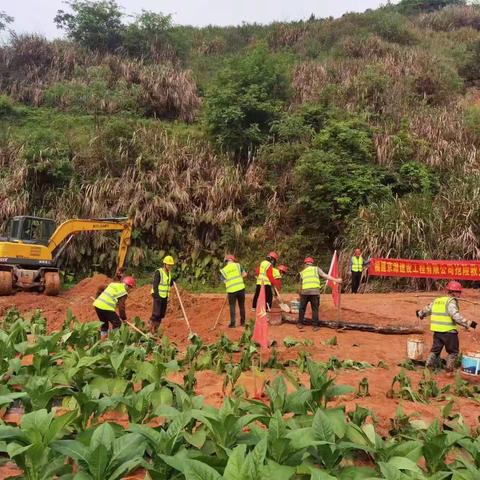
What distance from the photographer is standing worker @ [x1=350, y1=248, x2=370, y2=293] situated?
14.6 metres

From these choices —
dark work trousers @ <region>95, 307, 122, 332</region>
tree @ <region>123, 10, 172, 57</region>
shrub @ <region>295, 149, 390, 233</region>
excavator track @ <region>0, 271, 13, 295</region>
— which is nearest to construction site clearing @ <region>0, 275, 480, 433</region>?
excavator track @ <region>0, 271, 13, 295</region>

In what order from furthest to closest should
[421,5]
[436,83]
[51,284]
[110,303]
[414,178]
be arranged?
[421,5] < [436,83] < [414,178] < [51,284] < [110,303]

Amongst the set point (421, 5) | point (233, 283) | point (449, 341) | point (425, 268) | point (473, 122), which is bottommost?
point (449, 341)

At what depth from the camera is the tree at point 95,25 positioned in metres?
27.8

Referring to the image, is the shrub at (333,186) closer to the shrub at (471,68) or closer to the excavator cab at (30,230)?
the excavator cab at (30,230)

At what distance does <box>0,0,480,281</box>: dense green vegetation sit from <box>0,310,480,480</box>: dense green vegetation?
36.3 ft

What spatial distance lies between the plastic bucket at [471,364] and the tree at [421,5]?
37.7m

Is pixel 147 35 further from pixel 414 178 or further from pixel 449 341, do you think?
pixel 449 341

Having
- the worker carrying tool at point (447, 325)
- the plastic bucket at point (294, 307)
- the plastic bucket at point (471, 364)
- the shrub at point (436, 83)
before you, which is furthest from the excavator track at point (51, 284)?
the shrub at point (436, 83)

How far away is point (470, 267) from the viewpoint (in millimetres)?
12922

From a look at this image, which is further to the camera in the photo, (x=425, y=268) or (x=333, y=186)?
(x=333, y=186)

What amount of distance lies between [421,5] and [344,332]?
38107 millimetres

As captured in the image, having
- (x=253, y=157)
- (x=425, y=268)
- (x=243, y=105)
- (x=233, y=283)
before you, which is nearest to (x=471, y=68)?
(x=243, y=105)

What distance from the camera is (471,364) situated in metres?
7.14
